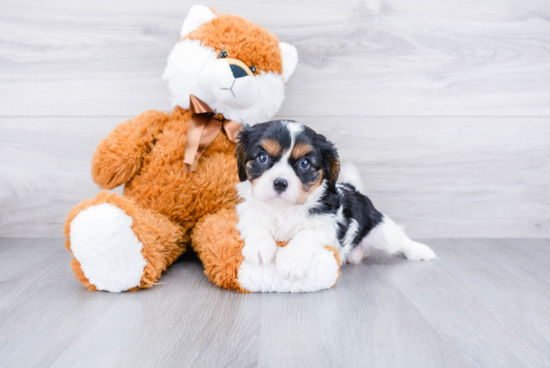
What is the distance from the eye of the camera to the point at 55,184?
2.07m

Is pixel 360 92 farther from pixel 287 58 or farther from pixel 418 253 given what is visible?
pixel 418 253

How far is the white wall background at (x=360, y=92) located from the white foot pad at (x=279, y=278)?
0.88 metres

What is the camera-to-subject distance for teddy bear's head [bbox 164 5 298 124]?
5.05ft

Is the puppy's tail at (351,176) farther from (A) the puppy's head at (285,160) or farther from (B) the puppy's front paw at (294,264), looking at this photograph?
(B) the puppy's front paw at (294,264)

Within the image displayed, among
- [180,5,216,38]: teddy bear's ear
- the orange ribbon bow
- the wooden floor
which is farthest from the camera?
[180,5,216,38]: teddy bear's ear

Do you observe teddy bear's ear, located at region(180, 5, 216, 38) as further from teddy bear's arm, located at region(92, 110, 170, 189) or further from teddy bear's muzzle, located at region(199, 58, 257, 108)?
teddy bear's arm, located at region(92, 110, 170, 189)

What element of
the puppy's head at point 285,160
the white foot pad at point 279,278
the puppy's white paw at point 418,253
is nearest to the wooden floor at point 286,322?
the white foot pad at point 279,278

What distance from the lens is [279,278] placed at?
1.31 m

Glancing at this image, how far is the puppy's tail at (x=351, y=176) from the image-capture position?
1.89 meters

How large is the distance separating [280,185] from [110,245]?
0.58m

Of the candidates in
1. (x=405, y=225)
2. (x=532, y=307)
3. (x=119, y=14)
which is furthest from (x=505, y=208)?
(x=119, y=14)

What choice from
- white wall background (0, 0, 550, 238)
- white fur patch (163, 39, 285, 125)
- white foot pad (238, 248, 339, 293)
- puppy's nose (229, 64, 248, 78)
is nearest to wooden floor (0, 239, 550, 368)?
white foot pad (238, 248, 339, 293)

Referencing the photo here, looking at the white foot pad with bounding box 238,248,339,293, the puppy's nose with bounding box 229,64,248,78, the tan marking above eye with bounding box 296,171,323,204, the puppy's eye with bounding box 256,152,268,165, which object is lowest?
the white foot pad with bounding box 238,248,339,293

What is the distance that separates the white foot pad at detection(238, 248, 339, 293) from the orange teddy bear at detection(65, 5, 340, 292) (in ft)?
0.19
